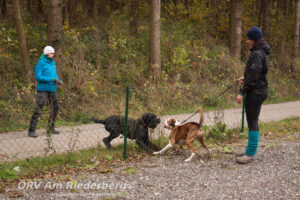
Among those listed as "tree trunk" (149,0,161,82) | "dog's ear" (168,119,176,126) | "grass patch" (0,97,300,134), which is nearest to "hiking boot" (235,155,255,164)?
"dog's ear" (168,119,176,126)

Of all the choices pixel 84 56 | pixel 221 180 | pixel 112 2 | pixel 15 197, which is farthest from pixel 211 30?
pixel 15 197

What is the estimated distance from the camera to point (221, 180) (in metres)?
5.06

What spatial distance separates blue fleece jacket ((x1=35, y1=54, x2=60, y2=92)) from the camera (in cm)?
726

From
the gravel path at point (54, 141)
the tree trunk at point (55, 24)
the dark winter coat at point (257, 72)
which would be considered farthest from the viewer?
the tree trunk at point (55, 24)

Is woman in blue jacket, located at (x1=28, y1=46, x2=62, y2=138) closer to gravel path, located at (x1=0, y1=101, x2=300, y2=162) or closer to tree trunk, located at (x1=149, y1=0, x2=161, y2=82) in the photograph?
gravel path, located at (x1=0, y1=101, x2=300, y2=162)

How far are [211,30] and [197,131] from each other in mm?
14240

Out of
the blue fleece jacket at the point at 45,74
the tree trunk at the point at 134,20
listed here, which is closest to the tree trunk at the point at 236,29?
the tree trunk at the point at 134,20

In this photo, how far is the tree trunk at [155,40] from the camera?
1247 cm

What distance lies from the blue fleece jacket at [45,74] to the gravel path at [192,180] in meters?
2.86

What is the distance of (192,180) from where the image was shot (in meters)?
5.06

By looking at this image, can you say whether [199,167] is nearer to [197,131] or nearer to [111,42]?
[197,131]

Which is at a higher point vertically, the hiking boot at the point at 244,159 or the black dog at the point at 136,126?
the black dog at the point at 136,126

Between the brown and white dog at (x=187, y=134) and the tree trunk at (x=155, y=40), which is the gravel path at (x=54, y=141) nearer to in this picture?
the brown and white dog at (x=187, y=134)

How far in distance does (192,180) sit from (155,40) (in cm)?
852
